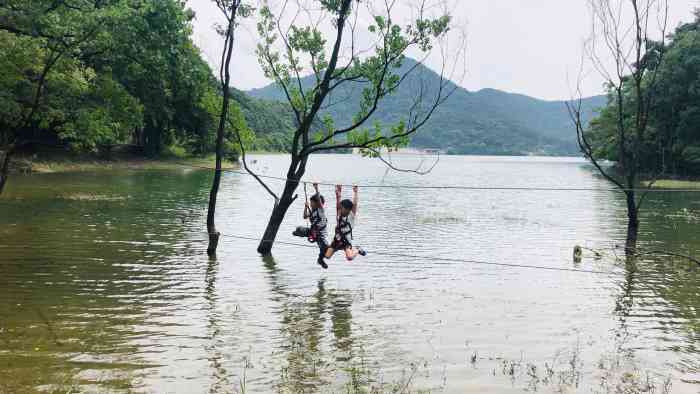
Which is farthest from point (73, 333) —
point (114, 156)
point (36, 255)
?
point (114, 156)

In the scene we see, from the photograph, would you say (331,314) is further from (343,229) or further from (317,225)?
(317,225)

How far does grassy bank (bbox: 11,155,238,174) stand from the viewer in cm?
5369

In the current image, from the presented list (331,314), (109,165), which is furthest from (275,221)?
(109,165)

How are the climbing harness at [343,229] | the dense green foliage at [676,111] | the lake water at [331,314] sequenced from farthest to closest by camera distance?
the dense green foliage at [676,111] → the climbing harness at [343,229] → the lake water at [331,314]

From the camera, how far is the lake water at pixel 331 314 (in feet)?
29.7

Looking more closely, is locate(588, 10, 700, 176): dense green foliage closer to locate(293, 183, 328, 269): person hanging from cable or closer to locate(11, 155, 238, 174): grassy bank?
locate(11, 155, 238, 174): grassy bank

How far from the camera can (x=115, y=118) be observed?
910 inches

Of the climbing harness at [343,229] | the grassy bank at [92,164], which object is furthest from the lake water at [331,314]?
the grassy bank at [92,164]

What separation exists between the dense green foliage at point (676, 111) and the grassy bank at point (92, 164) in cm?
5472

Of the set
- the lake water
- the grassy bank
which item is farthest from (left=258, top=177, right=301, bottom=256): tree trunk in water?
the grassy bank

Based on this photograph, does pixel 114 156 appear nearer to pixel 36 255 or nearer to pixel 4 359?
pixel 36 255

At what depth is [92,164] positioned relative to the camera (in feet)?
220

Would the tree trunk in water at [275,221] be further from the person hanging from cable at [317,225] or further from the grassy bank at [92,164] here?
the grassy bank at [92,164]

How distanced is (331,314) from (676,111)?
7308cm
